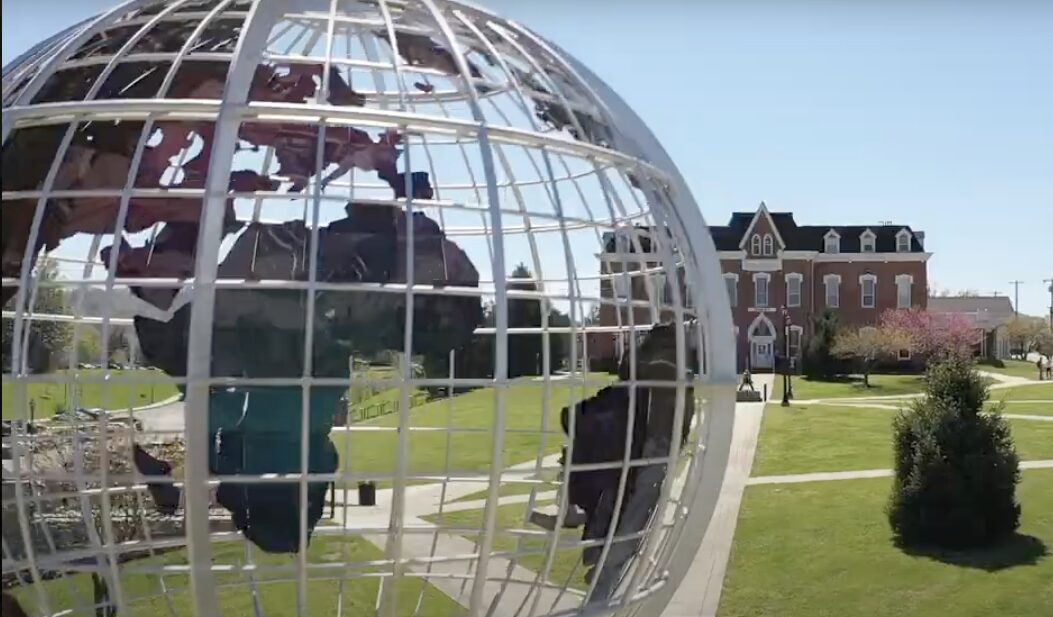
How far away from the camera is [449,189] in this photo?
7.05 m

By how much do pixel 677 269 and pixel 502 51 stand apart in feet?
4.76

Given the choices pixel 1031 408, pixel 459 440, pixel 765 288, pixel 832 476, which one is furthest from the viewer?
pixel 765 288

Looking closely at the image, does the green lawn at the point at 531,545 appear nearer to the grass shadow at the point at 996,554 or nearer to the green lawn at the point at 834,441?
the grass shadow at the point at 996,554

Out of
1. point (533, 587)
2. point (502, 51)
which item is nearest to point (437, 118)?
point (502, 51)

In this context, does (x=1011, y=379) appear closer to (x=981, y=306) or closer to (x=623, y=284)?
(x=981, y=306)

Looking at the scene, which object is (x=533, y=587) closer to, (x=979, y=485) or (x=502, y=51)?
(x=502, y=51)

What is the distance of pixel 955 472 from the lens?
18.2m

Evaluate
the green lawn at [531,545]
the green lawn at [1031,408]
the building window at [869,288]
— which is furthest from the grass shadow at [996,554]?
the building window at [869,288]

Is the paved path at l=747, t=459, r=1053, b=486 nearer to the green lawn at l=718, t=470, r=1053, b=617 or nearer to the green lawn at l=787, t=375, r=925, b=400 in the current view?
the green lawn at l=718, t=470, r=1053, b=617

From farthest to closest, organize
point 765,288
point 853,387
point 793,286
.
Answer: point 793,286 < point 765,288 < point 853,387

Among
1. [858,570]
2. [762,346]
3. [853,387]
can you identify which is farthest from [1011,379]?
[858,570]

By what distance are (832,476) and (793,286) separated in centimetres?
3498

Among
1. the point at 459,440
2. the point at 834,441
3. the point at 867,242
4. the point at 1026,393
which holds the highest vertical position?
the point at 867,242

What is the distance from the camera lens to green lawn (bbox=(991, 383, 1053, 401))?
4115 cm
